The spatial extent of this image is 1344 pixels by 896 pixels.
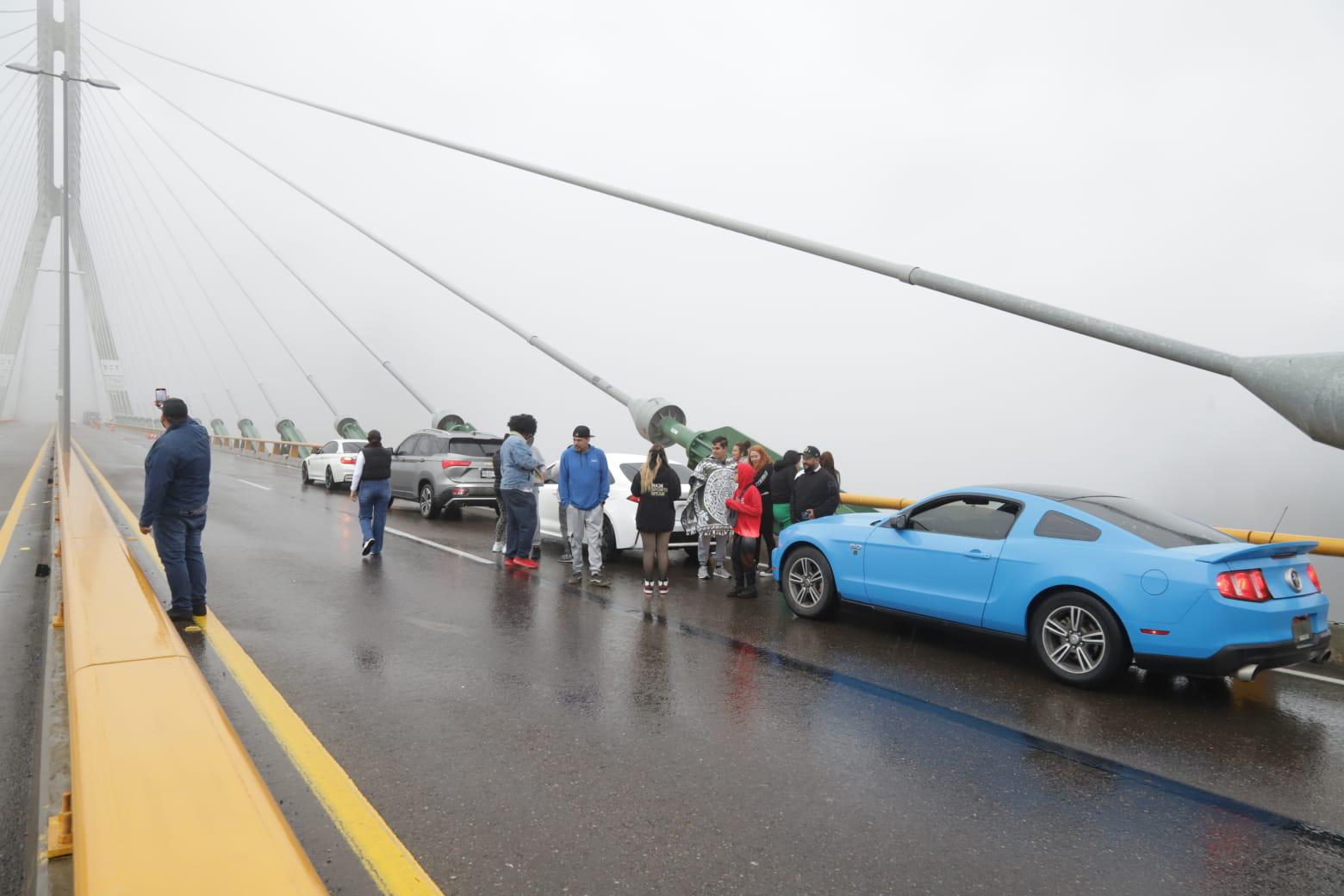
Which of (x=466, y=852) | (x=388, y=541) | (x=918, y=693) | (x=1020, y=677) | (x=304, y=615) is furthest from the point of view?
(x=388, y=541)

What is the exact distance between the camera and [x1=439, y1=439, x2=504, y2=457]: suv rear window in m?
16.7

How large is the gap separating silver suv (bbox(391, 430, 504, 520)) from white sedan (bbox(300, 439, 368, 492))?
238 inches

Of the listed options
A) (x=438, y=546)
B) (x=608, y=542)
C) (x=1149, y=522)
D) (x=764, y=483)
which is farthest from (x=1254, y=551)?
(x=438, y=546)

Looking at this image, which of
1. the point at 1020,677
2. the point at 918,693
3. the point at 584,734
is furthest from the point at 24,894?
the point at 1020,677

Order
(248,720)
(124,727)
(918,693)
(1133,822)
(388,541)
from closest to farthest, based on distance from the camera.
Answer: (124,727)
(1133,822)
(248,720)
(918,693)
(388,541)

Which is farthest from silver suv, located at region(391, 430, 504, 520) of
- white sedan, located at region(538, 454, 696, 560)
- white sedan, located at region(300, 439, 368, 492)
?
white sedan, located at region(300, 439, 368, 492)

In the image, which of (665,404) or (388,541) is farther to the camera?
(665,404)

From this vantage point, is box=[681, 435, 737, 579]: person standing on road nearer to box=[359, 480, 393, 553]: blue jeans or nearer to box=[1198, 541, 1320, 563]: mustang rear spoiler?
box=[359, 480, 393, 553]: blue jeans

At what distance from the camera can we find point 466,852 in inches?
130

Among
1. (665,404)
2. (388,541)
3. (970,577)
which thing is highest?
(665,404)

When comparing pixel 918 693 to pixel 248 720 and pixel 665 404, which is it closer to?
pixel 248 720

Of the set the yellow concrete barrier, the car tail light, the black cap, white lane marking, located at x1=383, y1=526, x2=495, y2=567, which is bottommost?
white lane marking, located at x1=383, y1=526, x2=495, y2=567

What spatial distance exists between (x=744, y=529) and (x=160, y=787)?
7519 mm

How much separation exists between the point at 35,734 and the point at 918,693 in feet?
17.4
